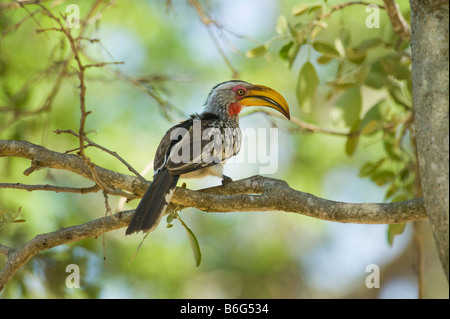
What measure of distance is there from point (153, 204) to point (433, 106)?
1.34 meters

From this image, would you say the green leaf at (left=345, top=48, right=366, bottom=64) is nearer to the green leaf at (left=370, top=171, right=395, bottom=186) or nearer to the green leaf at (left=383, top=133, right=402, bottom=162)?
the green leaf at (left=383, top=133, right=402, bottom=162)

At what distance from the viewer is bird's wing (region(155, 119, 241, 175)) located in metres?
2.96

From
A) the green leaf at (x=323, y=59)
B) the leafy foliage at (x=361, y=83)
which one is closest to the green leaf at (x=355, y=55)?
the leafy foliage at (x=361, y=83)

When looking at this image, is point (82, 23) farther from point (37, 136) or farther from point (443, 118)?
point (443, 118)

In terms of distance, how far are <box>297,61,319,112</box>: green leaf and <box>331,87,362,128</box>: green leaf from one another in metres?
0.23

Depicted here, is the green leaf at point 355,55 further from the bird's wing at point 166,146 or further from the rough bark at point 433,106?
the rough bark at point 433,106

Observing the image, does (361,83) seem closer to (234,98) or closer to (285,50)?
(285,50)

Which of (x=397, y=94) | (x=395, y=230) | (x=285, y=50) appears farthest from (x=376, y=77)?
(x=395, y=230)

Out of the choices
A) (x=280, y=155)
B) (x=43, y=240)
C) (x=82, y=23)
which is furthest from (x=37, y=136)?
(x=280, y=155)

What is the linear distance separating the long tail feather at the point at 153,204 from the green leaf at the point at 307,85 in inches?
41.8

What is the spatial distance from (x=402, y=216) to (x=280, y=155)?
12.7 feet

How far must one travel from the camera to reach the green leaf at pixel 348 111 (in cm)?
348

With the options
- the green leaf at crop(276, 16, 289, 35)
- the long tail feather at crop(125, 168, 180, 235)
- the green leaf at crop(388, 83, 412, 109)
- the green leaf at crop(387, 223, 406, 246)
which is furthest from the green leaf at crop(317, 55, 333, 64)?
the long tail feather at crop(125, 168, 180, 235)

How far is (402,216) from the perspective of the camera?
226 centimetres
